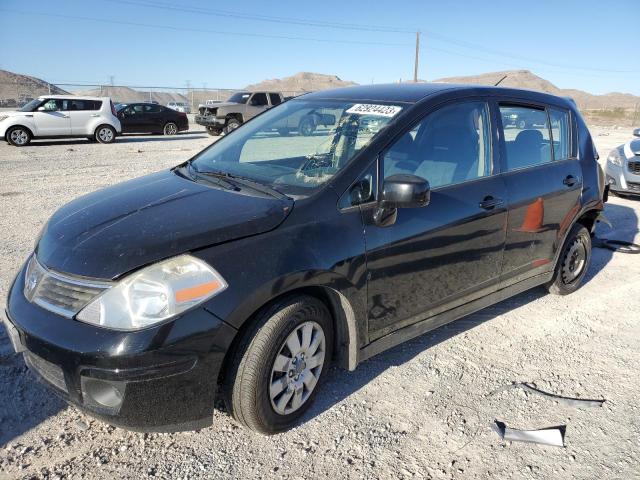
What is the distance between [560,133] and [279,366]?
3.29 metres

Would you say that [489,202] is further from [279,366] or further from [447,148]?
[279,366]

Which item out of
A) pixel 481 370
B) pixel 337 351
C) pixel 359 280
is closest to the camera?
pixel 359 280

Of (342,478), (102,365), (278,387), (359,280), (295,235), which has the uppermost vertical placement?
(295,235)

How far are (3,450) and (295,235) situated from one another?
1775 mm

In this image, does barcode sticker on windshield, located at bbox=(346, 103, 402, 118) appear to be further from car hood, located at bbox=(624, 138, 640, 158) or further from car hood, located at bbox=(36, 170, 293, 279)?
car hood, located at bbox=(624, 138, 640, 158)

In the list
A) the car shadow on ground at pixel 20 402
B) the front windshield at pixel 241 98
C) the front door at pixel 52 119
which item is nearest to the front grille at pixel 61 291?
the car shadow on ground at pixel 20 402

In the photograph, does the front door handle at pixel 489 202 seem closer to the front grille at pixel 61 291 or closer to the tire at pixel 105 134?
the front grille at pixel 61 291

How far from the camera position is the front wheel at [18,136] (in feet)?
51.2

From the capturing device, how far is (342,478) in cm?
239

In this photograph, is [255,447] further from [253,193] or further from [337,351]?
[253,193]

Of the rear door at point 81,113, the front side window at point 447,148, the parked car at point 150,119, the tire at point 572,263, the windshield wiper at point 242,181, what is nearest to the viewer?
the windshield wiper at point 242,181

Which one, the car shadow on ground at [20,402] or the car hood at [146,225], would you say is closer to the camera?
the car hood at [146,225]

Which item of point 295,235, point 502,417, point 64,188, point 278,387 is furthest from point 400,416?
point 64,188

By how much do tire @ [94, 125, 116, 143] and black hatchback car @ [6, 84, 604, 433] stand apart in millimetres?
15174
